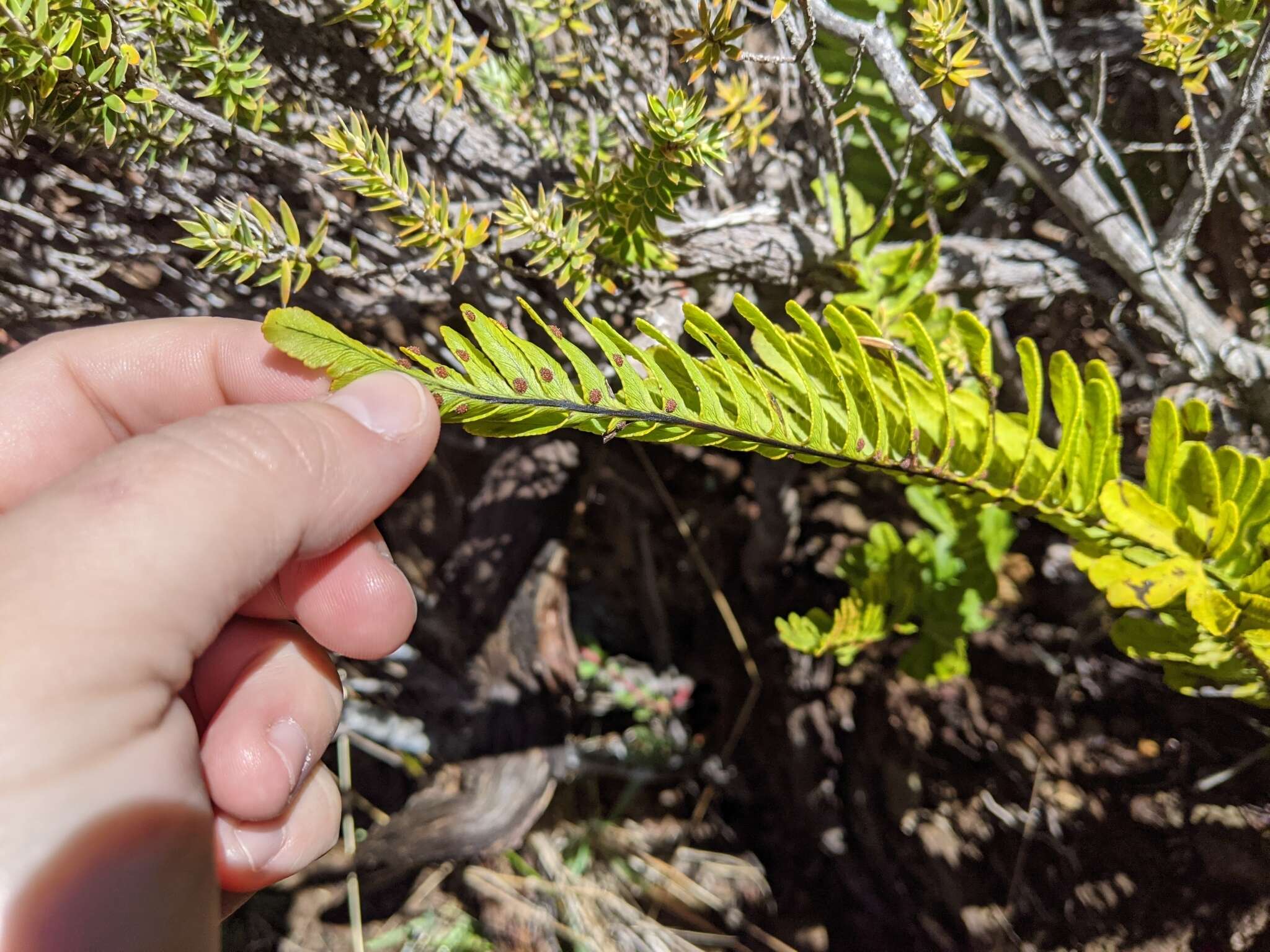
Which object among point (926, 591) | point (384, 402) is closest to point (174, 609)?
point (384, 402)

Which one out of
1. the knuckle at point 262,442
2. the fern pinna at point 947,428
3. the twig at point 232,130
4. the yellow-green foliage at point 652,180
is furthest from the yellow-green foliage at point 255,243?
→ the yellow-green foliage at point 652,180

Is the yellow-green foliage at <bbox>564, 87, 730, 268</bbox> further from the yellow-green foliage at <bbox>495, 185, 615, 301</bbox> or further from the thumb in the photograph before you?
the thumb

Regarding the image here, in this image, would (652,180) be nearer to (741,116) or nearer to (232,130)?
(741,116)

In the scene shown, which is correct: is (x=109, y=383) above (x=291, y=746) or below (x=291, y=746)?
above

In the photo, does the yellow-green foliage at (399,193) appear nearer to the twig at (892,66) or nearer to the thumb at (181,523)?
the thumb at (181,523)

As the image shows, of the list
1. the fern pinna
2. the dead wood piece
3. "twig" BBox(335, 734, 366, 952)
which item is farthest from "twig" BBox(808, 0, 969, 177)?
"twig" BBox(335, 734, 366, 952)

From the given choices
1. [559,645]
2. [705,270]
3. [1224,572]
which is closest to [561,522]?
[559,645]

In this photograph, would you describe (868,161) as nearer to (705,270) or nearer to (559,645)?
(705,270)
